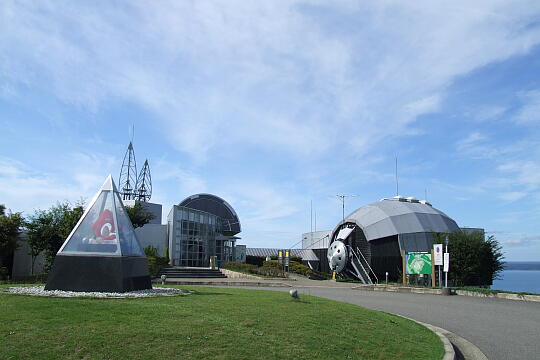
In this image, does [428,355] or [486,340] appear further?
[486,340]

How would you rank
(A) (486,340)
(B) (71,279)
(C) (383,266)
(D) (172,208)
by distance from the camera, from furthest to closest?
1. (D) (172,208)
2. (C) (383,266)
3. (B) (71,279)
4. (A) (486,340)

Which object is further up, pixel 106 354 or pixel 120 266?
pixel 120 266

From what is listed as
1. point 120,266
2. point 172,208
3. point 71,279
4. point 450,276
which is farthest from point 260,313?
point 172,208

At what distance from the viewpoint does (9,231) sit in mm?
27500

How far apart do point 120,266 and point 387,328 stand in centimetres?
778

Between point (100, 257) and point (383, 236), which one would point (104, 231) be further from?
point (383, 236)

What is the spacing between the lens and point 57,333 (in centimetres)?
692

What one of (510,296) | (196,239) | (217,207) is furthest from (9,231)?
(217,207)

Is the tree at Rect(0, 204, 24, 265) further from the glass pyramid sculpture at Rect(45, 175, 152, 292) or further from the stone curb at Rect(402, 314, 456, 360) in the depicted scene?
the stone curb at Rect(402, 314, 456, 360)

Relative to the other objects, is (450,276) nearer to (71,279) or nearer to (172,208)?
(71,279)

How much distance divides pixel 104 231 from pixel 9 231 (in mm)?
17471

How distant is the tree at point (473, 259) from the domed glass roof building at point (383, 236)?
13.8 feet

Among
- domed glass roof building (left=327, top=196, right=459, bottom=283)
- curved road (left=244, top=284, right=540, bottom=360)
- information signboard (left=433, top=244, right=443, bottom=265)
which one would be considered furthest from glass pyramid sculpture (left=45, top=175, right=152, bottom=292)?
domed glass roof building (left=327, top=196, right=459, bottom=283)

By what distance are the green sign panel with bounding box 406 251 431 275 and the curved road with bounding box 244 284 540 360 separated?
5660 millimetres
